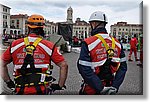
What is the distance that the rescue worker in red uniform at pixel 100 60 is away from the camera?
5.48ft

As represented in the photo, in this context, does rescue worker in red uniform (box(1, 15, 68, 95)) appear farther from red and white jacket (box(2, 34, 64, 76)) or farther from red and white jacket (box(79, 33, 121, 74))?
red and white jacket (box(79, 33, 121, 74))

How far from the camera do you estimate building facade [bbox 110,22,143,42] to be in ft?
7.08

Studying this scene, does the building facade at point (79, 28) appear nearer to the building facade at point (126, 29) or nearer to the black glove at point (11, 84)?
the building facade at point (126, 29)

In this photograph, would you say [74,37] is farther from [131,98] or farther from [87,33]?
[131,98]

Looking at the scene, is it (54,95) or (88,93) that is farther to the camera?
(54,95)

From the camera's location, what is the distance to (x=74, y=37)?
2254 millimetres

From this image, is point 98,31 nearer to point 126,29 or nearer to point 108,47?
point 108,47

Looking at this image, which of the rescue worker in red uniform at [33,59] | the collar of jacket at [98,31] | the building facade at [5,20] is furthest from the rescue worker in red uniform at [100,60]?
the building facade at [5,20]

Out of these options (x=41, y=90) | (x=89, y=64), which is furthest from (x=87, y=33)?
(x=41, y=90)

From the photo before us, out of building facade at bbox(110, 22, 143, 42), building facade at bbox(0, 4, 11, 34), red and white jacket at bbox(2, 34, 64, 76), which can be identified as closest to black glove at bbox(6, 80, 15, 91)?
red and white jacket at bbox(2, 34, 64, 76)

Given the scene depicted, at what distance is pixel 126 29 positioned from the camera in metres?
2.26

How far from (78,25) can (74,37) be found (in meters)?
0.12

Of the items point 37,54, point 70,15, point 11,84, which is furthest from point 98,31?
point 11,84

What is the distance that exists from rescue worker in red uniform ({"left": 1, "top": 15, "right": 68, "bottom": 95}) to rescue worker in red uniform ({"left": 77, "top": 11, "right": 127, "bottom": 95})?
0.18m
